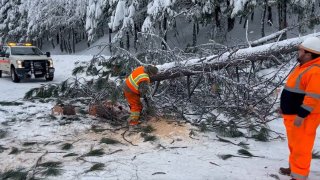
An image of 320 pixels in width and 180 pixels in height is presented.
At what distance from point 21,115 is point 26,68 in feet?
23.3

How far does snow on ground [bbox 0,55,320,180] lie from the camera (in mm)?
4504

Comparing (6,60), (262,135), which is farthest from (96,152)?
(6,60)

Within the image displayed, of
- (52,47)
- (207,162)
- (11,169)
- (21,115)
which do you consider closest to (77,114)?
(21,115)

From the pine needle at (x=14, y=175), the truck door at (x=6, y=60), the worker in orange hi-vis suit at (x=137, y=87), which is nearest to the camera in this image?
the pine needle at (x=14, y=175)

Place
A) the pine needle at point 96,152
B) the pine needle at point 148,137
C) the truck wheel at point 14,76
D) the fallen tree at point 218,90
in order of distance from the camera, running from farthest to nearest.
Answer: the truck wheel at point 14,76 → the fallen tree at point 218,90 → the pine needle at point 148,137 → the pine needle at point 96,152

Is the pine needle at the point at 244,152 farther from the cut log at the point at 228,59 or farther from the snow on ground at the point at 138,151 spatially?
the cut log at the point at 228,59

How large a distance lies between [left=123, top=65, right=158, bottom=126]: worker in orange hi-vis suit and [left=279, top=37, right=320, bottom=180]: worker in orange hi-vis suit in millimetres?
3007

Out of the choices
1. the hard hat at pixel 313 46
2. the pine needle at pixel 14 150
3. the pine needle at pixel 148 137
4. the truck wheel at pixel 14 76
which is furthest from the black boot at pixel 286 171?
the truck wheel at pixel 14 76

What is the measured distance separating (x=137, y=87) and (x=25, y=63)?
29.5 ft

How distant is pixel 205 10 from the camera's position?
68.0 feet

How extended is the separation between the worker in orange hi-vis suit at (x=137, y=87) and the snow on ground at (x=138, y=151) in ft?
1.22

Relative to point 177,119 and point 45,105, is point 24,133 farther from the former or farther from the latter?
point 177,119

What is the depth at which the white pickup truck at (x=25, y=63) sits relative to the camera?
1402cm

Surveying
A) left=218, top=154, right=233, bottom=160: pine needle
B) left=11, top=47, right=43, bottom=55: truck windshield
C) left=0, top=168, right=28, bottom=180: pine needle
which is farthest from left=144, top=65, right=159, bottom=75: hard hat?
left=11, top=47, right=43, bottom=55: truck windshield
